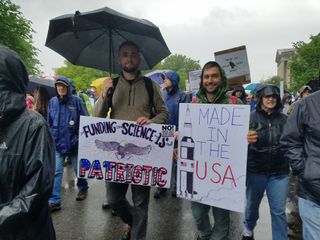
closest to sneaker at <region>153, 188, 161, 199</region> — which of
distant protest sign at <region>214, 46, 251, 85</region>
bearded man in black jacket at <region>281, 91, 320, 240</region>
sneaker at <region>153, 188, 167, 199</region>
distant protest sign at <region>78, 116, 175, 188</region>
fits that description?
sneaker at <region>153, 188, 167, 199</region>

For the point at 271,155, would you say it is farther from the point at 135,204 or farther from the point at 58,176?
the point at 58,176

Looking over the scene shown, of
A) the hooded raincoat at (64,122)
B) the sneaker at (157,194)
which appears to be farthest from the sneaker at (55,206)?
the sneaker at (157,194)

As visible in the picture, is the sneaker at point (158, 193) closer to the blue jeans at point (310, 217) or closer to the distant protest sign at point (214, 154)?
the distant protest sign at point (214, 154)

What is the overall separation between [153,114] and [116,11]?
1.11 m

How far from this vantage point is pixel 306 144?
8.52 feet

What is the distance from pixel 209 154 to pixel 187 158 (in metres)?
0.24

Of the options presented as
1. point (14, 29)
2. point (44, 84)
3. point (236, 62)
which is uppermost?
point (14, 29)

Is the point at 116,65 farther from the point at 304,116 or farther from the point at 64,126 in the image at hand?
the point at 304,116

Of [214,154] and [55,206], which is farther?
[55,206]

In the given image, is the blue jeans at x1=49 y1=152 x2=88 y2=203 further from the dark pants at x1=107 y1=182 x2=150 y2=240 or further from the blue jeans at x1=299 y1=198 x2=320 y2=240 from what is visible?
the blue jeans at x1=299 y1=198 x2=320 y2=240

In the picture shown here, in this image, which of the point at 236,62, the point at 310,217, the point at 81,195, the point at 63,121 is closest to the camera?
the point at 310,217

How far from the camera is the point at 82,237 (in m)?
4.23

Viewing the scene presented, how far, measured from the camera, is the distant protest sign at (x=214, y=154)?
311cm

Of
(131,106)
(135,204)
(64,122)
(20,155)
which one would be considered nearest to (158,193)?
(64,122)
